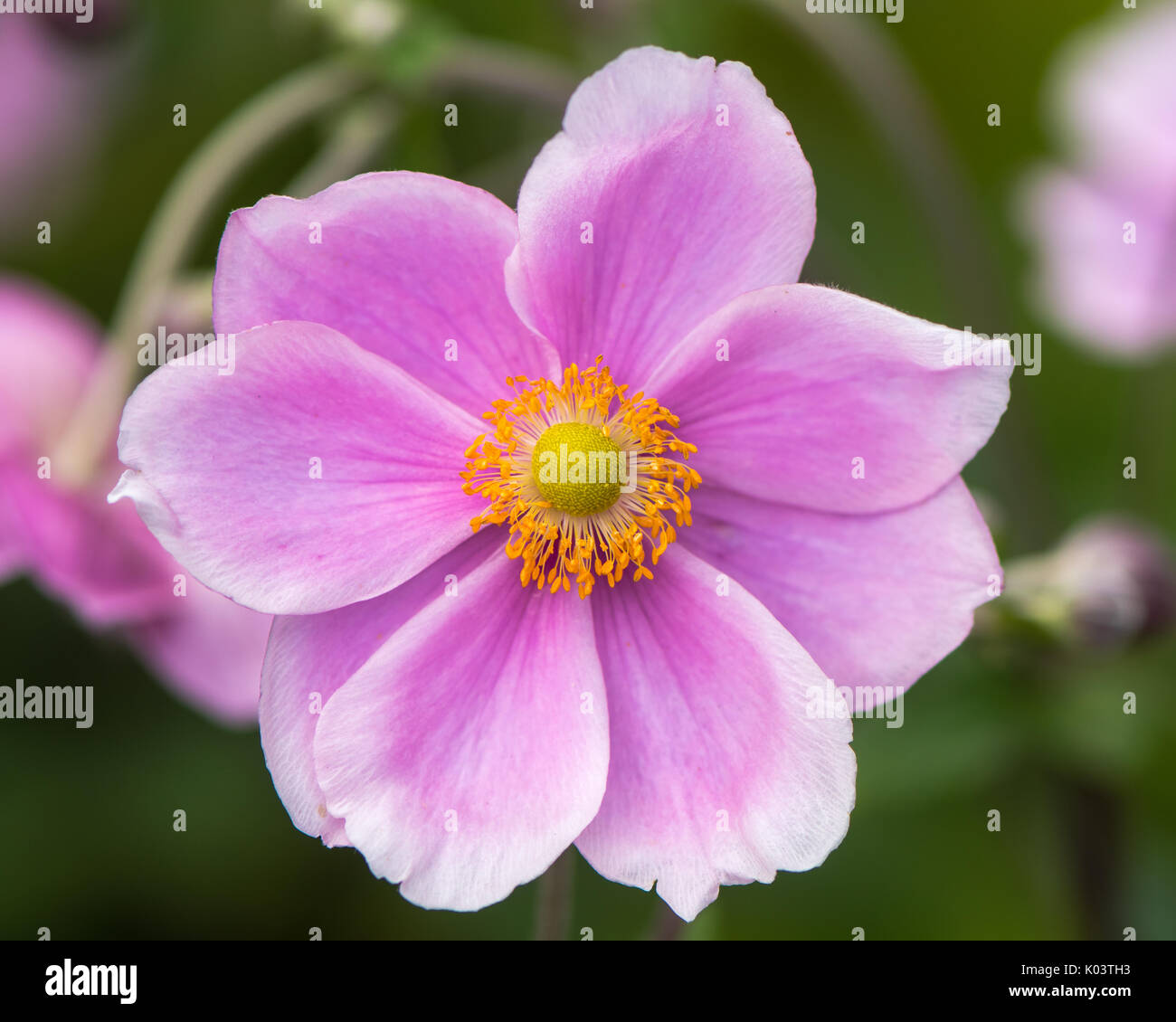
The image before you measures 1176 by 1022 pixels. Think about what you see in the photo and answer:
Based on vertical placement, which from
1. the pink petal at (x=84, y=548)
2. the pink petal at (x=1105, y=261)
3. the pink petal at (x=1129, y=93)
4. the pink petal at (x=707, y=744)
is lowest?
the pink petal at (x=707, y=744)

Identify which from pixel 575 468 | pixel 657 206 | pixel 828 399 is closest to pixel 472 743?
pixel 575 468

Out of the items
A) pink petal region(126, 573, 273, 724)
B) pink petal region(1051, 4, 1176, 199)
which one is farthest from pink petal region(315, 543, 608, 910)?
pink petal region(1051, 4, 1176, 199)

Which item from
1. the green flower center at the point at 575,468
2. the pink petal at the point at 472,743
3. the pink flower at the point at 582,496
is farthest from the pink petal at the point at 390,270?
the pink petal at the point at 472,743

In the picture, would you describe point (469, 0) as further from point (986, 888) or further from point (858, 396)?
point (986, 888)

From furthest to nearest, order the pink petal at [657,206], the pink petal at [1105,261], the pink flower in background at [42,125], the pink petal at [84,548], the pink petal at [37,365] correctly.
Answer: the pink flower in background at [42,125], the pink petal at [1105,261], the pink petal at [37,365], the pink petal at [84,548], the pink petal at [657,206]

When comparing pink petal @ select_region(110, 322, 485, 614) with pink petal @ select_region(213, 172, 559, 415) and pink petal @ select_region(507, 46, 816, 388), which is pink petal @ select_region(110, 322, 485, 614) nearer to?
pink petal @ select_region(213, 172, 559, 415)

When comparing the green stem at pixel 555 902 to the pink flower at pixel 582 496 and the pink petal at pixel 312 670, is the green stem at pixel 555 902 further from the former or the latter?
the pink petal at pixel 312 670
